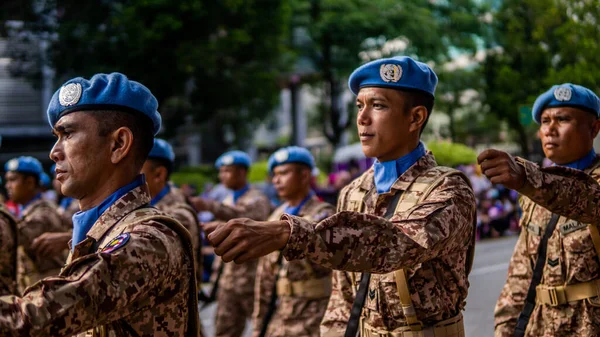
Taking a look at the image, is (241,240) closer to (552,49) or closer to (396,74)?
(396,74)

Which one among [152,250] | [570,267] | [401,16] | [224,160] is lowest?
[570,267]

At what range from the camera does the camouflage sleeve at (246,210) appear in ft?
27.0

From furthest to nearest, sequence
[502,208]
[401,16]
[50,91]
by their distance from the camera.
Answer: [401,16]
[50,91]
[502,208]

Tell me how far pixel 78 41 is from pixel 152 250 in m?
19.3

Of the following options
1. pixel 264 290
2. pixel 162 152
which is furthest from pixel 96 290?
pixel 264 290

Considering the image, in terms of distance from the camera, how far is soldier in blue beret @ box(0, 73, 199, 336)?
7.93 ft

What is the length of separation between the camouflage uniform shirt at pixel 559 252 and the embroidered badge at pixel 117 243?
70.4 inches

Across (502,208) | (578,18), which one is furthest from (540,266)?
(502,208)

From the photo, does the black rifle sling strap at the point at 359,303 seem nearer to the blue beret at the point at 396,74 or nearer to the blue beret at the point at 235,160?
the blue beret at the point at 396,74

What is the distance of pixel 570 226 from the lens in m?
4.48

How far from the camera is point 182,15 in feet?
69.2

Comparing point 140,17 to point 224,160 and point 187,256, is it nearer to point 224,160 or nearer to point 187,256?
point 224,160

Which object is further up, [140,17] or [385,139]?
[140,17]

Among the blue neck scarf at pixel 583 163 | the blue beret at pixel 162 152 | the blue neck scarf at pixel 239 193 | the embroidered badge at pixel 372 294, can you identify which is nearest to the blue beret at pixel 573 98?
the blue neck scarf at pixel 583 163
